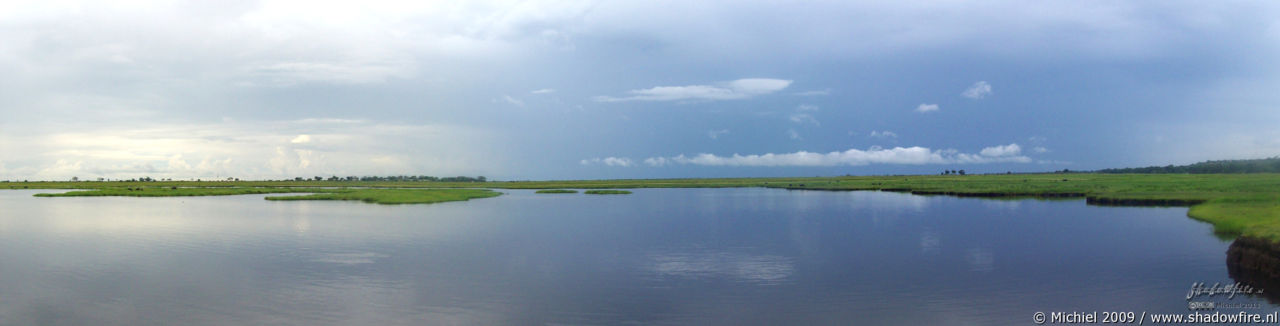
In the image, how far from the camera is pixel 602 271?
2547 cm

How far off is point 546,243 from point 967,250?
60.9ft

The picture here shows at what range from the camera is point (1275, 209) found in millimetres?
34875

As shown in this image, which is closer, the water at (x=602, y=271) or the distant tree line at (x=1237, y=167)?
the water at (x=602, y=271)

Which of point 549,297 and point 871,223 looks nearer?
point 549,297

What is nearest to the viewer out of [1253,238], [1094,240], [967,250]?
[1253,238]

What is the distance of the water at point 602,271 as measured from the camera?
62.1 ft

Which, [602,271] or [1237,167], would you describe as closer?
[602,271]

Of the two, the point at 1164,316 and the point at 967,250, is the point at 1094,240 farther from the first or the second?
the point at 1164,316

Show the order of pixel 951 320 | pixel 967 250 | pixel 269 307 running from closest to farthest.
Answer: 1. pixel 951 320
2. pixel 269 307
3. pixel 967 250

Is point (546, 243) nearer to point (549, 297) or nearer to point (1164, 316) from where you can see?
point (549, 297)

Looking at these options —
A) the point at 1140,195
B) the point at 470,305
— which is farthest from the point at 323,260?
the point at 1140,195

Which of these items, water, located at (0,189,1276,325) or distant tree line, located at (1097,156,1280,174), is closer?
water, located at (0,189,1276,325)

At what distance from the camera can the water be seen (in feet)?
62.1

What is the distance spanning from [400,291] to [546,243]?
1329 centimetres
